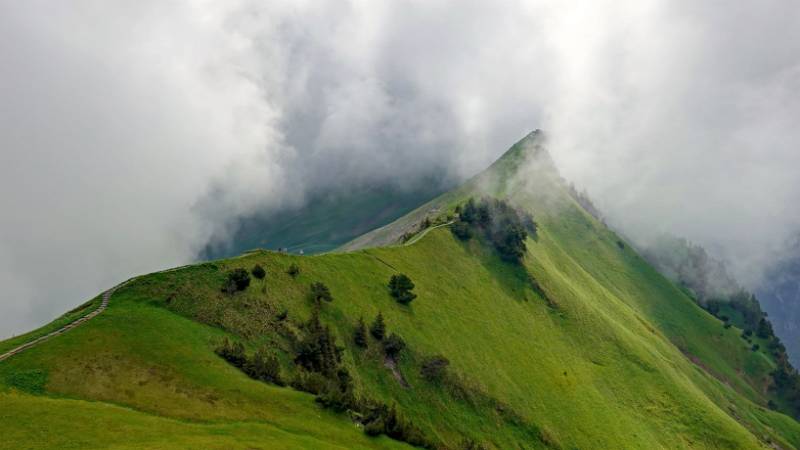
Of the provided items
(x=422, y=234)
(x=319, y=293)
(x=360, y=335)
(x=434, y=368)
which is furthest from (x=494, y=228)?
(x=319, y=293)

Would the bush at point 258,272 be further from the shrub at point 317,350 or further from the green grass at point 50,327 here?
the green grass at point 50,327

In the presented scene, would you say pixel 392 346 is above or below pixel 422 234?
below

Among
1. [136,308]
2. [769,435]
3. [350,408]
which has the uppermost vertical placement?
[136,308]

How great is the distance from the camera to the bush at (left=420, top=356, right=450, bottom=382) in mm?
95188

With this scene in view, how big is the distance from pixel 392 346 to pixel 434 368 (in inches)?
405

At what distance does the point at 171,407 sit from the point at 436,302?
78059mm

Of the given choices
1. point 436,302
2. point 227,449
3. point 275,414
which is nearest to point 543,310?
point 436,302

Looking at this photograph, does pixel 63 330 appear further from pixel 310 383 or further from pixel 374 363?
pixel 374 363

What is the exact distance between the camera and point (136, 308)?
67.1m

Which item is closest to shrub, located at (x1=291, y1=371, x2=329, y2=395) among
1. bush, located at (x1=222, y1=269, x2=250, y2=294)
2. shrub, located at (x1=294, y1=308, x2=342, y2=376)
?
shrub, located at (x1=294, y1=308, x2=342, y2=376)

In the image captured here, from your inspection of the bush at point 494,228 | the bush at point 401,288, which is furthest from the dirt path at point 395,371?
the bush at point 494,228

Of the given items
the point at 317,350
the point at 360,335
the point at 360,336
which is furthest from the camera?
the point at 360,335

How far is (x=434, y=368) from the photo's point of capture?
97.1 meters

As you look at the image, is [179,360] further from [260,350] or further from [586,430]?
[586,430]
